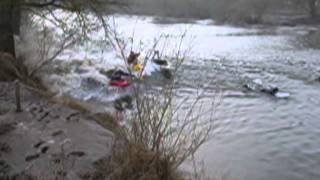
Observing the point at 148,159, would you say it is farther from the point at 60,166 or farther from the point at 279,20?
the point at 279,20

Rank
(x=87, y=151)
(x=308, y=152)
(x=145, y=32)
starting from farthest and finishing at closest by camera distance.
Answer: (x=145, y=32)
(x=308, y=152)
(x=87, y=151)

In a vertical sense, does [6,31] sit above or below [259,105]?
above

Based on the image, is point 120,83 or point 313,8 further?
point 313,8

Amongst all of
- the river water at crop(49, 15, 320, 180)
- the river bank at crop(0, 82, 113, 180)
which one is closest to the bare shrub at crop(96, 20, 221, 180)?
the river bank at crop(0, 82, 113, 180)

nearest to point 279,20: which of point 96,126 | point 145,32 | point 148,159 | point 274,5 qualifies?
point 274,5

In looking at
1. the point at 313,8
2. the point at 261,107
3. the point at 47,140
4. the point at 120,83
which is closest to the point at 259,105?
the point at 261,107

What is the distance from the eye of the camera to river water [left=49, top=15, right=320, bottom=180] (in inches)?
516

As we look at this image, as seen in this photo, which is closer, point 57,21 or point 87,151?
point 87,151

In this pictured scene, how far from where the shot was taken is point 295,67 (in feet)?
89.3

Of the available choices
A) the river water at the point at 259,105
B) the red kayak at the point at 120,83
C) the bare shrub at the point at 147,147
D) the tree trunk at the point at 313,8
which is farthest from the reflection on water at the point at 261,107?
the tree trunk at the point at 313,8

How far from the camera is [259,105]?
64.7 feet

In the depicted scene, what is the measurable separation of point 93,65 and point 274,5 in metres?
45.6

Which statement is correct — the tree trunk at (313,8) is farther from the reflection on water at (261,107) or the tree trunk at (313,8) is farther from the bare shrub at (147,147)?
the bare shrub at (147,147)

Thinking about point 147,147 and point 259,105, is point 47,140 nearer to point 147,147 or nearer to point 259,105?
point 147,147
